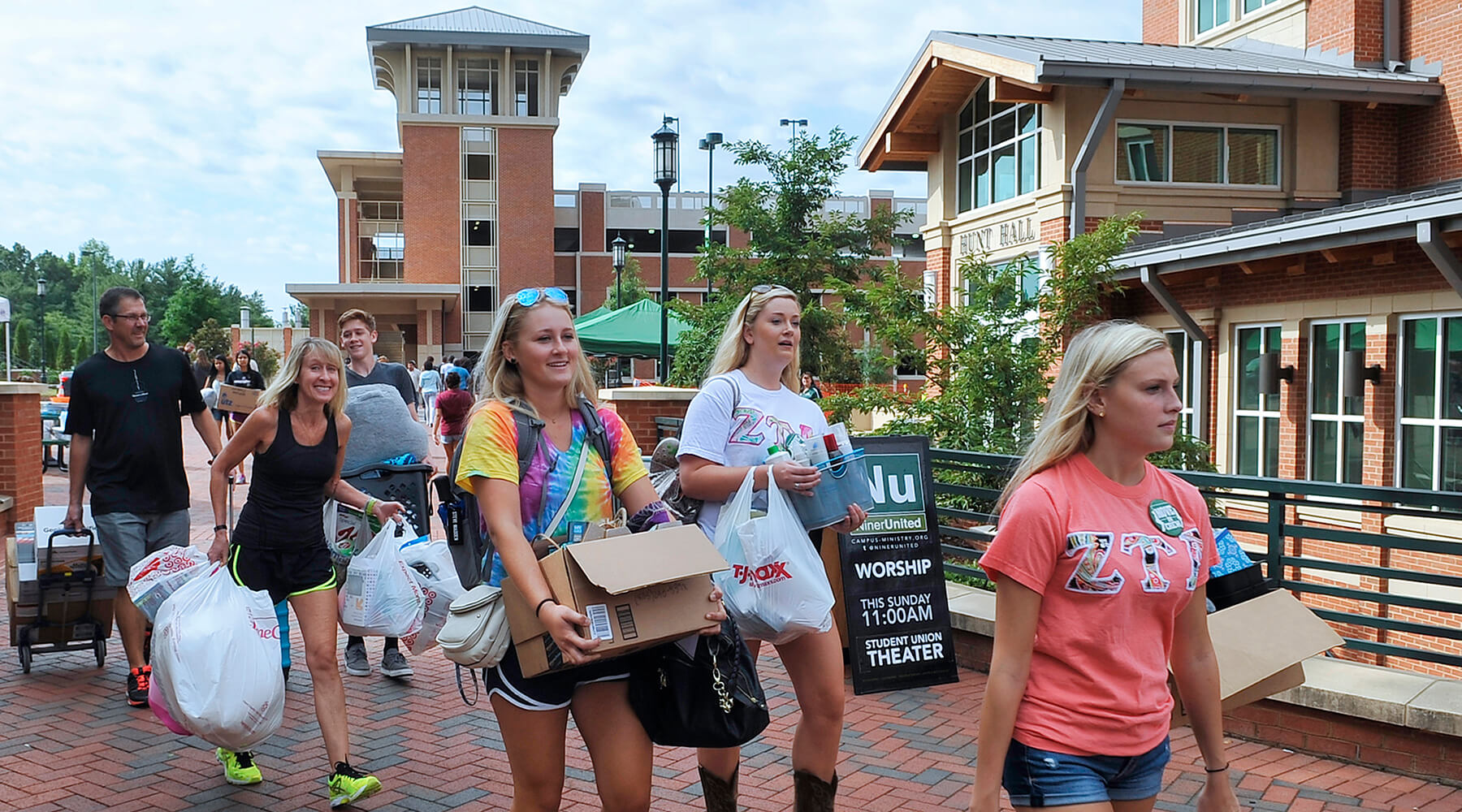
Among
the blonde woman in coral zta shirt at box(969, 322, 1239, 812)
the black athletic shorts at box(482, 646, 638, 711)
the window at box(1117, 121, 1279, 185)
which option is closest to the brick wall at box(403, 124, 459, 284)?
the window at box(1117, 121, 1279, 185)

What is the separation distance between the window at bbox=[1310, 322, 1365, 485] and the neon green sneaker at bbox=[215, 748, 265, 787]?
42.6ft

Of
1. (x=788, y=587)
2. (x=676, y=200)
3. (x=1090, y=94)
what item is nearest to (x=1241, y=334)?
(x=1090, y=94)

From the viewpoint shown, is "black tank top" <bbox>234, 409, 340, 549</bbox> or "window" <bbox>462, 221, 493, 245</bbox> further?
"window" <bbox>462, 221, 493, 245</bbox>

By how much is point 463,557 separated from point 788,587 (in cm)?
100

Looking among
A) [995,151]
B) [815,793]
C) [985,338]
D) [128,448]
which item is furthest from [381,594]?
[995,151]

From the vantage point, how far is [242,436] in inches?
192

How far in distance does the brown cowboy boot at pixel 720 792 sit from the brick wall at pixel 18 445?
9.35m

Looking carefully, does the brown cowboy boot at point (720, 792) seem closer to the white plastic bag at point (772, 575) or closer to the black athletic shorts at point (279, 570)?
the white plastic bag at point (772, 575)

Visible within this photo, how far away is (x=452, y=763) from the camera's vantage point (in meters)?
5.14

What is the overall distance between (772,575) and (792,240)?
2259cm

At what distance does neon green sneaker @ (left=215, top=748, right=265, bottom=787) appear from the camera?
4.77 metres

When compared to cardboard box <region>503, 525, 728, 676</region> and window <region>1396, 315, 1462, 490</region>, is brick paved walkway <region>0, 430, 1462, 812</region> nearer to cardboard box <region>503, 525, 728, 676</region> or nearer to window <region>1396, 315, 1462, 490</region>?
cardboard box <region>503, 525, 728, 676</region>

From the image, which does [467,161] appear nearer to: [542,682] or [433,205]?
[433,205]

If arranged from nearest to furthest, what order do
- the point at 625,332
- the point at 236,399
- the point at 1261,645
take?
1. the point at 1261,645
2. the point at 236,399
3. the point at 625,332
